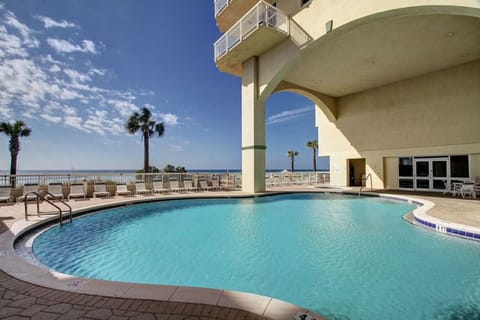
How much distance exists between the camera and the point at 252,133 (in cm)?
1143

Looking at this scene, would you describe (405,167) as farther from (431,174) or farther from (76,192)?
(76,192)

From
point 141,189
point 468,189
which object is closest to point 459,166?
point 468,189

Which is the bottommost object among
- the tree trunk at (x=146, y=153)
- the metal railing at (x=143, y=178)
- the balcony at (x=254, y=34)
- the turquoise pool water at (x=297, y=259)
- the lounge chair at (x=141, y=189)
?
the turquoise pool water at (x=297, y=259)

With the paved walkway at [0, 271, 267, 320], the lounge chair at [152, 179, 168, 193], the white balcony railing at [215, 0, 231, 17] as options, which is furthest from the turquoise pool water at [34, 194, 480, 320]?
the white balcony railing at [215, 0, 231, 17]

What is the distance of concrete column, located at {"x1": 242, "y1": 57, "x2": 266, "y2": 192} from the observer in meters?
11.4

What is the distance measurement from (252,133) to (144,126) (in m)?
12.6

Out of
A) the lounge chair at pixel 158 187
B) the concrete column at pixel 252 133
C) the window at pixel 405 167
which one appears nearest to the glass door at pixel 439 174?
the window at pixel 405 167

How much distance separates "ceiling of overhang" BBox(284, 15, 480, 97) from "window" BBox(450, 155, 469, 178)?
445 centimetres

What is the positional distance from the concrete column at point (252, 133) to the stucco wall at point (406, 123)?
22.4 feet

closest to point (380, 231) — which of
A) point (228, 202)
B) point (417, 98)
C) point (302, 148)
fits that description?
point (228, 202)

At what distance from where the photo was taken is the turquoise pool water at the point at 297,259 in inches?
107

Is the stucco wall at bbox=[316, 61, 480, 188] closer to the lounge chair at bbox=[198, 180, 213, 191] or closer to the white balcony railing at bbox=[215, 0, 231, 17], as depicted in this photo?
the lounge chair at bbox=[198, 180, 213, 191]

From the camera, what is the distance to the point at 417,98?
12.0 m

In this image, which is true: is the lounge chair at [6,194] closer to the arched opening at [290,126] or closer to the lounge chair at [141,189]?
the lounge chair at [141,189]
